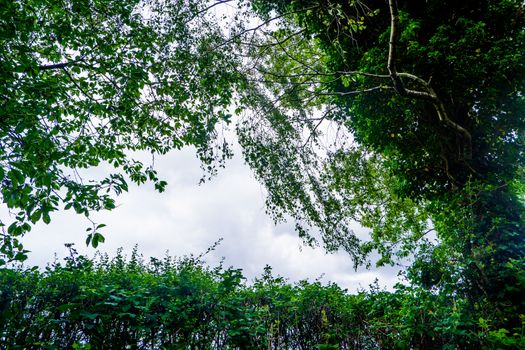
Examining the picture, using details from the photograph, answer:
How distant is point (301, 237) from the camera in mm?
6793

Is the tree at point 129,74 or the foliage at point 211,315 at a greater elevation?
the tree at point 129,74

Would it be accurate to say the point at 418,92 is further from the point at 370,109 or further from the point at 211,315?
the point at 211,315

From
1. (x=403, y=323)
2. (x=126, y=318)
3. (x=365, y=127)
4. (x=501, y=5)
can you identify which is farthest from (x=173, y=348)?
(x=501, y=5)

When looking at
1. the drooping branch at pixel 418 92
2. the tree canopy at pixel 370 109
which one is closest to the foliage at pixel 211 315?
the tree canopy at pixel 370 109

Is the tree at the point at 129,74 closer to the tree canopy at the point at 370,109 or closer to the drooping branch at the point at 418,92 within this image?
the tree canopy at the point at 370,109

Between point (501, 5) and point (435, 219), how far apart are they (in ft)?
15.2

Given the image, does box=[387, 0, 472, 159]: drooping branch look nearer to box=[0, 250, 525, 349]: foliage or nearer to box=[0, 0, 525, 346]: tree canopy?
box=[0, 0, 525, 346]: tree canopy

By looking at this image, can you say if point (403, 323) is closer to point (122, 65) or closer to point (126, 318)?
point (126, 318)

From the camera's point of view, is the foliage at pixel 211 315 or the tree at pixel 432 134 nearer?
the foliage at pixel 211 315

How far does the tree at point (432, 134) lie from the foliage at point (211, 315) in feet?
2.48

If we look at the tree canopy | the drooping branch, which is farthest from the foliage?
the drooping branch

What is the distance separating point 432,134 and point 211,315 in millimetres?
6043

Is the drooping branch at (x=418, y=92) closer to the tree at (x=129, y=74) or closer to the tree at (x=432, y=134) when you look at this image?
the tree at (x=432, y=134)

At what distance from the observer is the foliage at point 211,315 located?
11.2 feet
